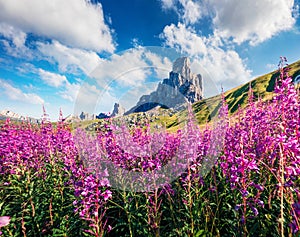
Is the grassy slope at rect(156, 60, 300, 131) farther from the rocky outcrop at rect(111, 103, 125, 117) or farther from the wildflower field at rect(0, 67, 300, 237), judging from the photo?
the rocky outcrop at rect(111, 103, 125, 117)

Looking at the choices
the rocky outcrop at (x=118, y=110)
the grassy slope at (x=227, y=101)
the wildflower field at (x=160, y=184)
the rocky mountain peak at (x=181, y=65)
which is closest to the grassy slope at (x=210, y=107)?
the grassy slope at (x=227, y=101)

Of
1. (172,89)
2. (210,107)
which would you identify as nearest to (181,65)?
(172,89)

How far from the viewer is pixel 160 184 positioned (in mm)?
4848

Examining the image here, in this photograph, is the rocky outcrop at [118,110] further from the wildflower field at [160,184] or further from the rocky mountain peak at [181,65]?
the rocky mountain peak at [181,65]

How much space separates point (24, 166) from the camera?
19.4 ft

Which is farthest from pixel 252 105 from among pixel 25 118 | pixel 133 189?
pixel 25 118

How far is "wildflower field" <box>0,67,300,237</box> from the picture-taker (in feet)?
11.9

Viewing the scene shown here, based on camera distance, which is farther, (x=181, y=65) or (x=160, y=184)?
(x=181, y=65)

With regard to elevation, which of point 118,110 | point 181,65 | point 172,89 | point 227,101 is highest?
point 227,101

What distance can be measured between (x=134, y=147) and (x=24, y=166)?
11.7 ft

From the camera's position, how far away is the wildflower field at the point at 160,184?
3.63m

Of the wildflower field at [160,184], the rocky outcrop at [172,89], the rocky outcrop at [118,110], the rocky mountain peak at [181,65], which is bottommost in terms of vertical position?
the wildflower field at [160,184]

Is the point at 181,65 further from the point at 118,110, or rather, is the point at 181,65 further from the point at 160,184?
the point at 160,184

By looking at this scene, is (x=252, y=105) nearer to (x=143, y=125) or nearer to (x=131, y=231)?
(x=143, y=125)
